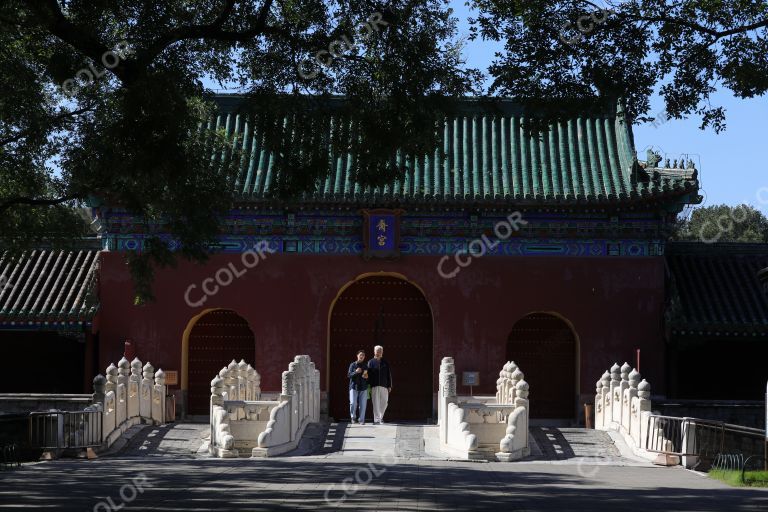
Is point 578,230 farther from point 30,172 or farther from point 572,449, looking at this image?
point 30,172

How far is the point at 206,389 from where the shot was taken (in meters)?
27.5

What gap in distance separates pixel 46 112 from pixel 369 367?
7.57 meters

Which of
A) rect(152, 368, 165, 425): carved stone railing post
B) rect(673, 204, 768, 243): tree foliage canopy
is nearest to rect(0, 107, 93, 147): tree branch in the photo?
rect(152, 368, 165, 425): carved stone railing post

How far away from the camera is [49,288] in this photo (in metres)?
27.6

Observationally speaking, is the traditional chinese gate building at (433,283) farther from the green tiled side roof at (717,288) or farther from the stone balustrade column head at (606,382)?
the stone balustrade column head at (606,382)

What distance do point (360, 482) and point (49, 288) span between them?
14316 millimetres

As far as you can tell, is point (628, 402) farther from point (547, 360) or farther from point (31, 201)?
point (31, 201)

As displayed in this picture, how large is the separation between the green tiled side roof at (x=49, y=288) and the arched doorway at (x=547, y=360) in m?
8.51

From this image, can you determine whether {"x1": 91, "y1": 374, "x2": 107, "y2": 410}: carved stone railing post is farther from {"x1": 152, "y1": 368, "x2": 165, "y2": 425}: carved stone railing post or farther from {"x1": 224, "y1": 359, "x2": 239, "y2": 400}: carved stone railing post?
{"x1": 152, "y1": 368, "x2": 165, "y2": 425}: carved stone railing post

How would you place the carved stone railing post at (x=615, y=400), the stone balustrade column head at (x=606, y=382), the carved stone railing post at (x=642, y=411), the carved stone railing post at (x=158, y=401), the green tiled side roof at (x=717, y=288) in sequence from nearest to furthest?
the carved stone railing post at (x=642, y=411), the carved stone railing post at (x=615, y=400), the carved stone railing post at (x=158, y=401), the stone balustrade column head at (x=606, y=382), the green tiled side roof at (x=717, y=288)

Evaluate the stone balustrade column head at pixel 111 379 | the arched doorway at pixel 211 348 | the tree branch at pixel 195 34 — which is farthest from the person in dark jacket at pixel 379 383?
the tree branch at pixel 195 34

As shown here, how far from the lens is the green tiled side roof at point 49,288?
87.5 feet

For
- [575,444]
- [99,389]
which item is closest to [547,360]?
[575,444]

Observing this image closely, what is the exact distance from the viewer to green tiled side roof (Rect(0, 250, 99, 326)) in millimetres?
26656
